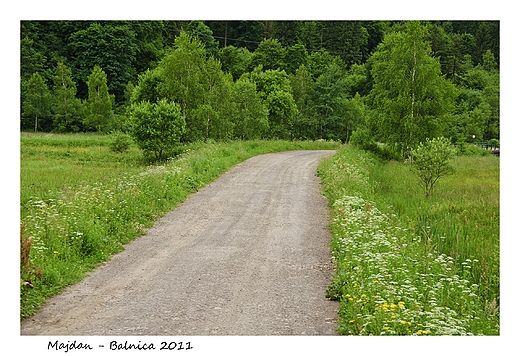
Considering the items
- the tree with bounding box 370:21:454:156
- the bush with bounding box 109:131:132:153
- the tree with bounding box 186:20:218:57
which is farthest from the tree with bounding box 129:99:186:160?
the tree with bounding box 186:20:218:57

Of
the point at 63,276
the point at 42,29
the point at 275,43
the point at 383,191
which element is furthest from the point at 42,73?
the point at 63,276

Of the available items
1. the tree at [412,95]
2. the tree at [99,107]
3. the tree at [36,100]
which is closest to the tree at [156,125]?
the tree at [412,95]

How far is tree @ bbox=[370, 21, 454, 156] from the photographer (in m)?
32.1

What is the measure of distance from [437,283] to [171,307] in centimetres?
430

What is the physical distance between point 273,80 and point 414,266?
51.3 m

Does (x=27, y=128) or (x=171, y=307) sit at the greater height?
(x=27, y=128)

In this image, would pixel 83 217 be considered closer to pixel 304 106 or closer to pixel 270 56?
pixel 304 106

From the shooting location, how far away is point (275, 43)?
2945 inches

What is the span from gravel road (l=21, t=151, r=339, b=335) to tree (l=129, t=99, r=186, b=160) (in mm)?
18992

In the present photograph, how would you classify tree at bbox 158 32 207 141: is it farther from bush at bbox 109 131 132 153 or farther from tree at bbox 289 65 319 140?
tree at bbox 289 65 319 140

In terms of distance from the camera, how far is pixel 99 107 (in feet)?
185

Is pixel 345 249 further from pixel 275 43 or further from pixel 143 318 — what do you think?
pixel 275 43

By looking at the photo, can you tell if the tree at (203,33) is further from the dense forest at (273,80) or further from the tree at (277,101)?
the tree at (277,101)
